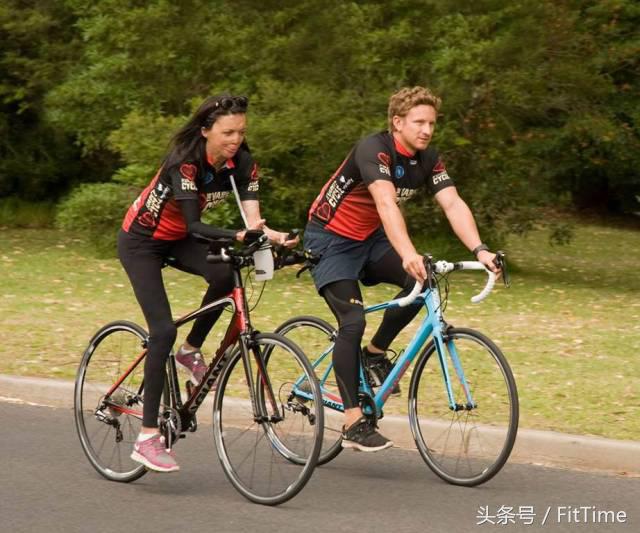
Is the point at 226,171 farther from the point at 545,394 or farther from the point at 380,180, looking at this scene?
the point at 545,394

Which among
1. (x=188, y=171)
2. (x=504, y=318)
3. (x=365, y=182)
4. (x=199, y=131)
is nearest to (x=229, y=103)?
(x=199, y=131)

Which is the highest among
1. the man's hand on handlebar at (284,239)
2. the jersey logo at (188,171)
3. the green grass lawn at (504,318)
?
the jersey logo at (188,171)

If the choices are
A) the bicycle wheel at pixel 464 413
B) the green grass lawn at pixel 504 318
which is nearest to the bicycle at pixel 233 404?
the bicycle wheel at pixel 464 413

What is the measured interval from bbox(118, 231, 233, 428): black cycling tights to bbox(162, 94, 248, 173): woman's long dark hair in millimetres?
443

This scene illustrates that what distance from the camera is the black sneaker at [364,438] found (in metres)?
6.26

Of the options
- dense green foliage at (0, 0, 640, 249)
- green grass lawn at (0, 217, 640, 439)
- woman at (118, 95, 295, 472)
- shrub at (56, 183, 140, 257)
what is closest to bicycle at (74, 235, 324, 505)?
woman at (118, 95, 295, 472)

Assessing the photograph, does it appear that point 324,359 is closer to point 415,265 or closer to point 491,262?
point 415,265

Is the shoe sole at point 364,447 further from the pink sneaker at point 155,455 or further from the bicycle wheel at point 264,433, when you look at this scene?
the pink sneaker at point 155,455

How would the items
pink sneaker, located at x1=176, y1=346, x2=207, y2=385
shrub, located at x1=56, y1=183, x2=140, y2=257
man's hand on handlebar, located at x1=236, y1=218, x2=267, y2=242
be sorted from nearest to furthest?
man's hand on handlebar, located at x1=236, y1=218, x2=267, y2=242
pink sneaker, located at x1=176, y1=346, x2=207, y2=385
shrub, located at x1=56, y1=183, x2=140, y2=257

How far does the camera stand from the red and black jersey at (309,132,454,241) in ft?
20.9

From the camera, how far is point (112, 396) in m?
6.58

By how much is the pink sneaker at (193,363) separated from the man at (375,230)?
671 millimetres

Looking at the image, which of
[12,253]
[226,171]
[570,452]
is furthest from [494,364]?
[12,253]

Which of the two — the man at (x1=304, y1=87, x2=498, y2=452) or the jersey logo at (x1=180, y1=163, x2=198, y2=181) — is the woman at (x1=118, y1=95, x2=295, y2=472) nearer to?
the jersey logo at (x1=180, y1=163, x2=198, y2=181)
